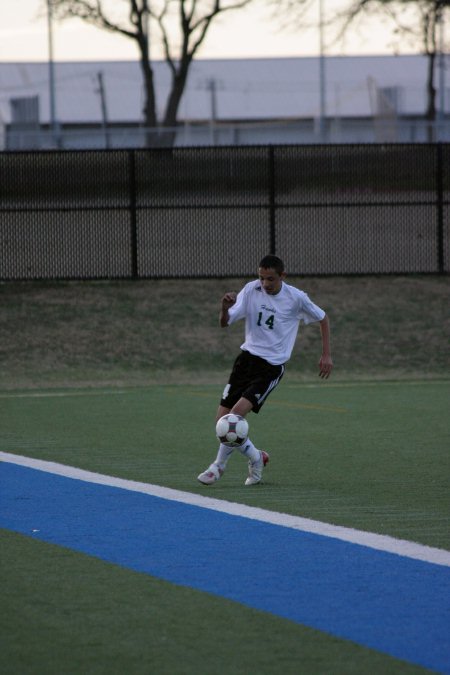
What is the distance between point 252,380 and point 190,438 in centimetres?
266

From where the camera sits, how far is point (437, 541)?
7.15 meters

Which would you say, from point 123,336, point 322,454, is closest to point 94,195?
point 123,336

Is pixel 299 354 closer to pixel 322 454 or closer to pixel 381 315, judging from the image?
pixel 381 315

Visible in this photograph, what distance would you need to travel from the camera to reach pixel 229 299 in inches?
357

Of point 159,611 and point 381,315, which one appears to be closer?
point 159,611

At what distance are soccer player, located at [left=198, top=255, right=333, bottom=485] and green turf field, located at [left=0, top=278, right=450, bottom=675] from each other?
607 mm

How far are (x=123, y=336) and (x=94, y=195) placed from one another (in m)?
3.64

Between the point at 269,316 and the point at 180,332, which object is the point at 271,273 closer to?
the point at 269,316

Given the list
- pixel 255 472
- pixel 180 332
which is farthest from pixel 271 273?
pixel 180 332

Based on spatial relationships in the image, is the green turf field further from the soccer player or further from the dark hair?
the dark hair

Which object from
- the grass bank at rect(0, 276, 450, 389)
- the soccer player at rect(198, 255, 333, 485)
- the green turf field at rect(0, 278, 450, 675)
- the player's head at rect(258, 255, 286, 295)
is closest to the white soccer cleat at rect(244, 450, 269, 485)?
the soccer player at rect(198, 255, 333, 485)

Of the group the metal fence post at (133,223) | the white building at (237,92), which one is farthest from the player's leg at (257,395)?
the white building at (237,92)

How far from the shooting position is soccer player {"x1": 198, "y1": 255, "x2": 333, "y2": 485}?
927cm

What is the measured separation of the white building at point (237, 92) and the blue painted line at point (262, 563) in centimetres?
4153
